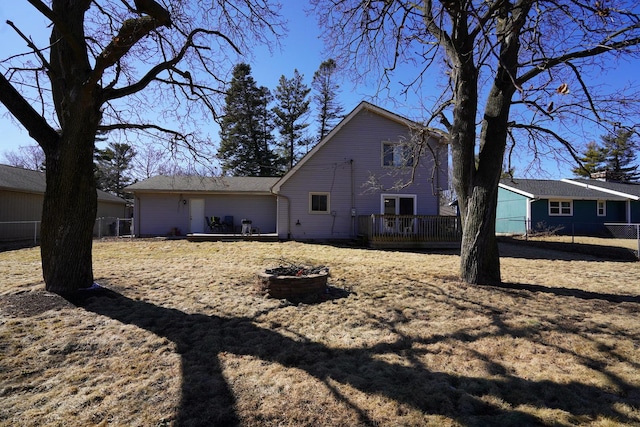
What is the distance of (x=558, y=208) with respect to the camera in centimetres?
2258

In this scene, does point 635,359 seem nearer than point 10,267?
Yes

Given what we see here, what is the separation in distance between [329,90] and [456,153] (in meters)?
27.6

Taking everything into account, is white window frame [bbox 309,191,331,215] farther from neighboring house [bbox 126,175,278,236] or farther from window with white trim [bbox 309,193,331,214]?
neighboring house [bbox 126,175,278,236]

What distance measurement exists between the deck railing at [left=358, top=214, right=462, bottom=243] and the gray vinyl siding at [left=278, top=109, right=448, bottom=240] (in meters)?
1.76

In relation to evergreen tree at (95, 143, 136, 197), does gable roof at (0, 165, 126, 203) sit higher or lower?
lower

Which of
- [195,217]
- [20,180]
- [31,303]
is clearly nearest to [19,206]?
[20,180]

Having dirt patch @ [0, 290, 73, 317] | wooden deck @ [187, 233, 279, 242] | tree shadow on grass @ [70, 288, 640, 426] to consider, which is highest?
wooden deck @ [187, 233, 279, 242]

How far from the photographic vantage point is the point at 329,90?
106 ft

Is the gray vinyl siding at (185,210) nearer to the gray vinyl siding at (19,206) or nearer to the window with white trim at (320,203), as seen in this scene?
the window with white trim at (320,203)

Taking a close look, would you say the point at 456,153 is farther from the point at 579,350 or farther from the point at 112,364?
the point at 112,364

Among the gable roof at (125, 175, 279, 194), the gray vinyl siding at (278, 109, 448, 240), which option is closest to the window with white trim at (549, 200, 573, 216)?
the gray vinyl siding at (278, 109, 448, 240)

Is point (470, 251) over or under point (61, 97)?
under

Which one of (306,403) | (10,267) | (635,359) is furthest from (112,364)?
(10,267)

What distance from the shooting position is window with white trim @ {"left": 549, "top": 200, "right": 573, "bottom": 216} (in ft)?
73.5
